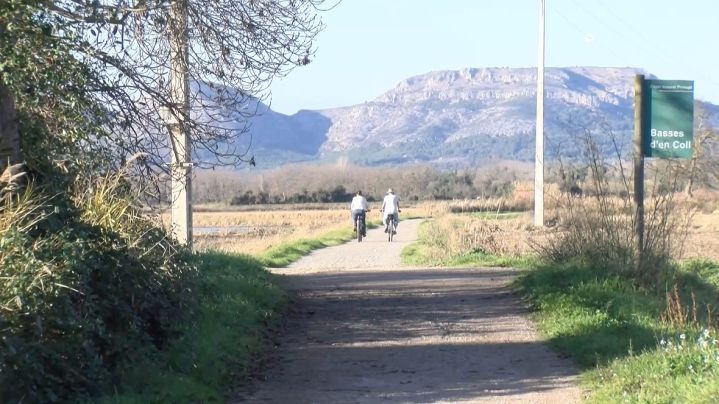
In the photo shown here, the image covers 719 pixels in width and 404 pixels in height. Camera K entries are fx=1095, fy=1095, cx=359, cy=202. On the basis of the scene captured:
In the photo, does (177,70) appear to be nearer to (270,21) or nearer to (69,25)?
(270,21)

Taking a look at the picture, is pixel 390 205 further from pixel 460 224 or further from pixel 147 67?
pixel 147 67

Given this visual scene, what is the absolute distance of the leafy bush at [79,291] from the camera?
776 centimetres

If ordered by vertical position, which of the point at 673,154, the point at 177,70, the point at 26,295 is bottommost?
the point at 26,295

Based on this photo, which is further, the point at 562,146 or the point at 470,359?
the point at 562,146

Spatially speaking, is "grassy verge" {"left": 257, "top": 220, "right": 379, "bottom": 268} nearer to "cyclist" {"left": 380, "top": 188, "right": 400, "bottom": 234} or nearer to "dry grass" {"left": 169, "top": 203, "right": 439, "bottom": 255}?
"dry grass" {"left": 169, "top": 203, "right": 439, "bottom": 255}

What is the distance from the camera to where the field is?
27766 mm

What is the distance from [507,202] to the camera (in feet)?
168

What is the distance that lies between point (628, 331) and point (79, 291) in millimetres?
6256

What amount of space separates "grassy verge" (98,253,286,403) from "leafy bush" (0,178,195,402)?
21 cm

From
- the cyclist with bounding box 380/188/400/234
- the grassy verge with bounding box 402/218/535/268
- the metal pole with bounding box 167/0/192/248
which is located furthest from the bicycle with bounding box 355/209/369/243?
the metal pole with bounding box 167/0/192/248

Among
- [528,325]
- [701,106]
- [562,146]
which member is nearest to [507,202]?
[701,106]

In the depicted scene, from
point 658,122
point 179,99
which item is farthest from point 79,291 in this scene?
point 658,122

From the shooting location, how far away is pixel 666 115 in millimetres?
16016

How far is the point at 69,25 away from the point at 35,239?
289cm
